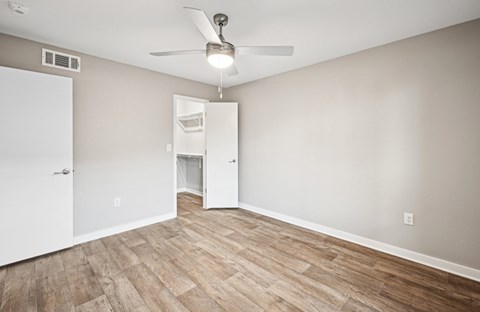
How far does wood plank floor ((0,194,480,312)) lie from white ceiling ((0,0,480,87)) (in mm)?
2478

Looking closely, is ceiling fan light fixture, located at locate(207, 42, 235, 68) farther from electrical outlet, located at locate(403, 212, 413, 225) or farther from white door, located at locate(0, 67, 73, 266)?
electrical outlet, located at locate(403, 212, 413, 225)

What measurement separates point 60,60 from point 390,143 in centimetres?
411

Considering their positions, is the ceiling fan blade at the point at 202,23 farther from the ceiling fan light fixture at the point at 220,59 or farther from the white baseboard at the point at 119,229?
the white baseboard at the point at 119,229

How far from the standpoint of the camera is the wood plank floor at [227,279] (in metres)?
1.72

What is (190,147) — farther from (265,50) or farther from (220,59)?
→ (265,50)

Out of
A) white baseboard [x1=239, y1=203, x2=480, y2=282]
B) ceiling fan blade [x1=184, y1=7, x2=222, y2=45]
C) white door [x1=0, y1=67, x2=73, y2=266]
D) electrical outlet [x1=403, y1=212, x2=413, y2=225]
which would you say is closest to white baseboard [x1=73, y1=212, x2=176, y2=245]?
white door [x1=0, y1=67, x2=73, y2=266]

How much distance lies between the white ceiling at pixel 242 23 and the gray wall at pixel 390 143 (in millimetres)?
289

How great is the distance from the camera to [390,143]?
248 centimetres

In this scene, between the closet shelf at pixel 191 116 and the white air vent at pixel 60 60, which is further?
the closet shelf at pixel 191 116


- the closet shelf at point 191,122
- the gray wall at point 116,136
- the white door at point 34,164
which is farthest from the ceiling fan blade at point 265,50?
the closet shelf at point 191,122

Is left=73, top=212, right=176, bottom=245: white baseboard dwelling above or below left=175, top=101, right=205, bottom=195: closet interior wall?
below

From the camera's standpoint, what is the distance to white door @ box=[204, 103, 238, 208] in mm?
4125

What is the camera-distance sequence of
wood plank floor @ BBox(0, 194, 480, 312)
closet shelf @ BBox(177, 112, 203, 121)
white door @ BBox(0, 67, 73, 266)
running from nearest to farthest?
wood plank floor @ BBox(0, 194, 480, 312)
white door @ BBox(0, 67, 73, 266)
closet shelf @ BBox(177, 112, 203, 121)

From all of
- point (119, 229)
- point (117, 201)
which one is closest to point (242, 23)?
point (117, 201)
